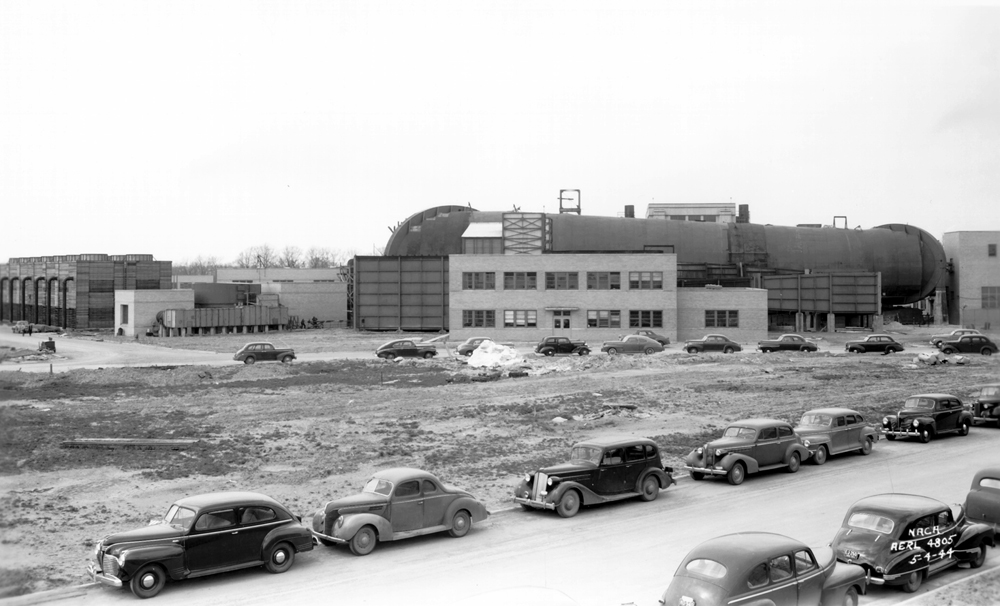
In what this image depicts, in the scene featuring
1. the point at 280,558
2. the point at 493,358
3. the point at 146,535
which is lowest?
the point at 280,558

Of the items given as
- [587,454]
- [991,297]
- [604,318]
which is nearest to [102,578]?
[587,454]

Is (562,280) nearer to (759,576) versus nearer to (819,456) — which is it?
(819,456)

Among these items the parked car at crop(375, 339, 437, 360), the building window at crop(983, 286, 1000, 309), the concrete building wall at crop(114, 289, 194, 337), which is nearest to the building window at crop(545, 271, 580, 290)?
the parked car at crop(375, 339, 437, 360)

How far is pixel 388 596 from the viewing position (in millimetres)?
12883

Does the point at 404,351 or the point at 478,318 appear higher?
the point at 478,318

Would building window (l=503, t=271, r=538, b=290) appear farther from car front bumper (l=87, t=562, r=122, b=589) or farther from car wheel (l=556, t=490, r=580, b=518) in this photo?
car front bumper (l=87, t=562, r=122, b=589)

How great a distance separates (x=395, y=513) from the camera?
15828 millimetres

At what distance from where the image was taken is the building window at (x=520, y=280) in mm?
68188

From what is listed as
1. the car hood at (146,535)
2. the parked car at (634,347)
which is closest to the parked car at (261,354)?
the parked car at (634,347)

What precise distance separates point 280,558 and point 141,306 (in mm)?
70920

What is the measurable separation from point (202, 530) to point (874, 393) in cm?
3166

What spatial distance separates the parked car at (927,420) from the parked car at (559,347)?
28.6 m

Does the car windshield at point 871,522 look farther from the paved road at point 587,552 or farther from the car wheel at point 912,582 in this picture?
the paved road at point 587,552

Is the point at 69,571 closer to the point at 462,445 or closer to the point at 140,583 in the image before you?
the point at 140,583
